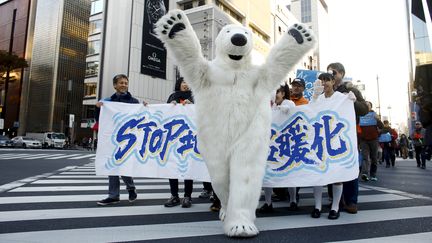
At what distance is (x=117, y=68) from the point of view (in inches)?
1211

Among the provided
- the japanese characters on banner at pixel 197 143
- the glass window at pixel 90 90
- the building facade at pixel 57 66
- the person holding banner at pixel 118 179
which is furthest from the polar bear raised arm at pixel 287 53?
the building facade at pixel 57 66

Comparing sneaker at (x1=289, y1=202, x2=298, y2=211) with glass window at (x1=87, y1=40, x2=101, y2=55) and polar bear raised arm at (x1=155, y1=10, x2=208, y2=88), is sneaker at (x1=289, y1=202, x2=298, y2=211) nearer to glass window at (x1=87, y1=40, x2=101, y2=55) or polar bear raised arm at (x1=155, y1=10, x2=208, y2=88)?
polar bear raised arm at (x1=155, y1=10, x2=208, y2=88)

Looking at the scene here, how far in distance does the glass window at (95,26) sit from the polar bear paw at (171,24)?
35.4m

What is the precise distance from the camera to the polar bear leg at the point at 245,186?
8.40ft

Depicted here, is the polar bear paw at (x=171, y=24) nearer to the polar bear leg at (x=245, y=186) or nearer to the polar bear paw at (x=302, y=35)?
the polar bear paw at (x=302, y=35)

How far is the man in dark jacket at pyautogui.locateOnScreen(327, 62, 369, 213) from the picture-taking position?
3.74 m

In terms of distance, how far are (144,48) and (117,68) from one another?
3.38 metres

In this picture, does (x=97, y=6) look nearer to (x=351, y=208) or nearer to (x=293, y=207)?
(x=293, y=207)

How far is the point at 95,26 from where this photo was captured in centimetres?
3616

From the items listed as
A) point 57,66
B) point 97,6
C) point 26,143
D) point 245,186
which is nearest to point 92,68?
point 57,66

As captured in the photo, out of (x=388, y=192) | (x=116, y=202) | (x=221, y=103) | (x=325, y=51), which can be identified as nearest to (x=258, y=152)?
(x=221, y=103)

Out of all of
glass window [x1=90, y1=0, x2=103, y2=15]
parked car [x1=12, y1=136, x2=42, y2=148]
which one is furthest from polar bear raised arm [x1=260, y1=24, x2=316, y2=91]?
glass window [x1=90, y1=0, x2=103, y2=15]

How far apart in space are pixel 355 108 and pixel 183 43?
2443 mm

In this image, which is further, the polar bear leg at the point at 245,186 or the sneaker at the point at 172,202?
the sneaker at the point at 172,202
